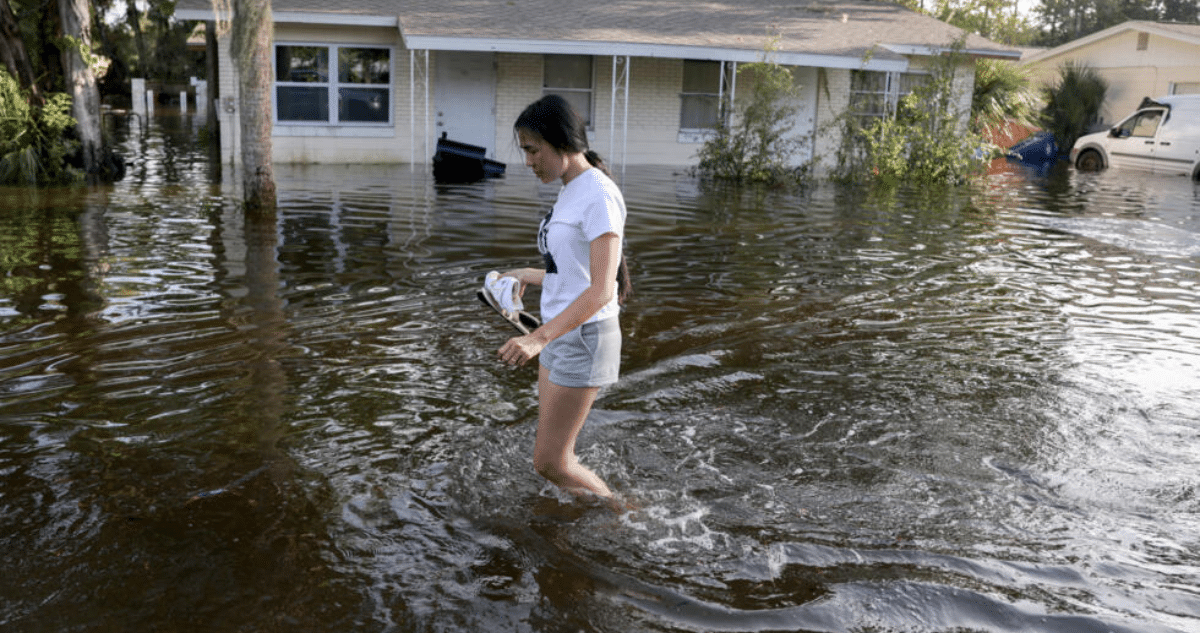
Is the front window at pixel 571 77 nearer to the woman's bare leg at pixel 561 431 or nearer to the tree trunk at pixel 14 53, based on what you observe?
the tree trunk at pixel 14 53

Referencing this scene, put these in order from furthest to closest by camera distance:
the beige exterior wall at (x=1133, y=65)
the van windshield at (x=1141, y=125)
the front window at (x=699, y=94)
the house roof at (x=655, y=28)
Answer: the beige exterior wall at (x=1133, y=65) < the van windshield at (x=1141, y=125) < the front window at (x=699, y=94) < the house roof at (x=655, y=28)

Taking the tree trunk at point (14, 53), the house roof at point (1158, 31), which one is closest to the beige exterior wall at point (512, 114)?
the tree trunk at point (14, 53)

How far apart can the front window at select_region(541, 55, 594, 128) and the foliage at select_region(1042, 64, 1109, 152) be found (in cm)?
1873

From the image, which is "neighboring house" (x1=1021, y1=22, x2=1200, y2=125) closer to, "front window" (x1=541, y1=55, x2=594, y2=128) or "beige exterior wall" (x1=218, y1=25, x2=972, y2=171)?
"beige exterior wall" (x1=218, y1=25, x2=972, y2=171)

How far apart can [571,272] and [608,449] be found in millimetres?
1851

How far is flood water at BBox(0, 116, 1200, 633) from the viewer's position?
12.3ft

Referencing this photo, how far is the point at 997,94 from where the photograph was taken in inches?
1053

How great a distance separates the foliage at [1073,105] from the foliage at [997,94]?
24.0 feet

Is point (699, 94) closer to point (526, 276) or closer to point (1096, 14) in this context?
point (526, 276)

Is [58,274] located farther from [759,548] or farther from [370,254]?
[759,548]

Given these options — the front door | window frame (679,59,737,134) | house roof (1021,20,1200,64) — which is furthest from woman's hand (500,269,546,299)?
house roof (1021,20,1200,64)

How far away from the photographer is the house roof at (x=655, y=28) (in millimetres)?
19500

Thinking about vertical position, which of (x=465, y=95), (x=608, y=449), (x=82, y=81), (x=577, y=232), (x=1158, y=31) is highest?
(x=1158, y=31)

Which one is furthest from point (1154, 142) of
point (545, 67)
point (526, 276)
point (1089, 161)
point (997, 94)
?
point (526, 276)
